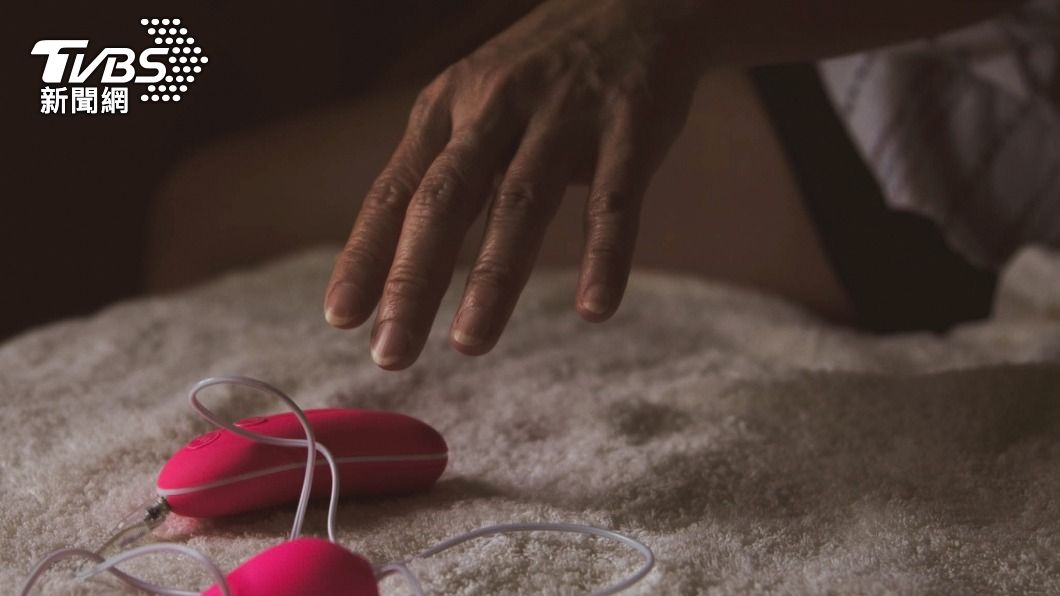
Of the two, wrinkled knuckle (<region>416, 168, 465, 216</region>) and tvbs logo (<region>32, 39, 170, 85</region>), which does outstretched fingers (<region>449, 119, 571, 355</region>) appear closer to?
wrinkled knuckle (<region>416, 168, 465, 216</region>)

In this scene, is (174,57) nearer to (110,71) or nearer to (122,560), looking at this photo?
(110,71)

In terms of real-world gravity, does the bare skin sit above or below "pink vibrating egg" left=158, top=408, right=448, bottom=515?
above

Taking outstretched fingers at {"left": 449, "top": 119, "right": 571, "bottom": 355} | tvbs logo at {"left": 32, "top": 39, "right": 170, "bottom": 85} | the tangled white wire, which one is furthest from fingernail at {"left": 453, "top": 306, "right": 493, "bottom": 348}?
tvbs logo at {"left": 32, "top": 39, "right": 170, "bottom": 85}

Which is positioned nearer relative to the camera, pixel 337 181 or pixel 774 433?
pixel 774 433

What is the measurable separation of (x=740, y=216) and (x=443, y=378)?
462 mm

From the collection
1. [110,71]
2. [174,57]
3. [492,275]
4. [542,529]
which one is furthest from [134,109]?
[542,529]

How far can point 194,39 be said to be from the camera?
1.39 m

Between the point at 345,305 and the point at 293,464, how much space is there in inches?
3.8

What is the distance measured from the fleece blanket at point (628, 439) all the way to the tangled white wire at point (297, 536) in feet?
0.04

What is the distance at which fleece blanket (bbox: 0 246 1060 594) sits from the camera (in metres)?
0.57

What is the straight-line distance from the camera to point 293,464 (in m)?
0.61

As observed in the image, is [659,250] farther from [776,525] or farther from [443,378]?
[776,525]

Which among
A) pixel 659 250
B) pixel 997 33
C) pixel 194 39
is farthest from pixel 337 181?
pixel 997 33

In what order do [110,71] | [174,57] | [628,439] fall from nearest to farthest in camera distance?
[628,439] < [110,71] < [174,57]
